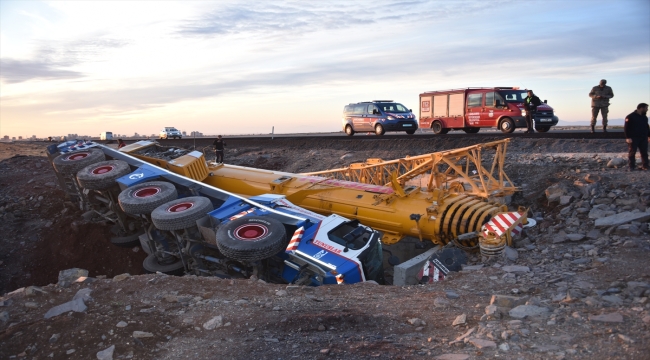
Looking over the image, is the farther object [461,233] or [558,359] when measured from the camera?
[461,233]

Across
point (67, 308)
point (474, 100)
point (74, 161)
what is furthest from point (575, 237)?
point (474, 100)

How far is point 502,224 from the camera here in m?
8.35

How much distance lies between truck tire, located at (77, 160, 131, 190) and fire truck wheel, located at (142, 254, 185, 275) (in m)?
1.98

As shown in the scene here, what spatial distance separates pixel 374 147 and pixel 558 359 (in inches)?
633

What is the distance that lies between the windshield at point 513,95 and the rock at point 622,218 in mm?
11085

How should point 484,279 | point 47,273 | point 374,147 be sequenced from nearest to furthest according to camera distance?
1. point 484,279
2. point 47,273
3. point 374,147

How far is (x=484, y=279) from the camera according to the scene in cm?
630

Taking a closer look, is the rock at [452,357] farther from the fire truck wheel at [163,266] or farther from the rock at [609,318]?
the fire truck wheel at [163,266]

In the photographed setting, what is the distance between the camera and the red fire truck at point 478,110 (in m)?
18.2

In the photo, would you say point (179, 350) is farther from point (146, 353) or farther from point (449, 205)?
point (449, 205)

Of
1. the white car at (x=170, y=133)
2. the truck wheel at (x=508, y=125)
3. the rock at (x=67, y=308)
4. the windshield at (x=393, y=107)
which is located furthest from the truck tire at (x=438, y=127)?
the white car at (x=170, y=133)

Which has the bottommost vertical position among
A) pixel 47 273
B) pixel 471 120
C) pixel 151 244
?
pixel 47 273

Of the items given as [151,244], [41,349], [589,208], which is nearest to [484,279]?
[589,208]

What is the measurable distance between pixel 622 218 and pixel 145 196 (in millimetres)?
8950
